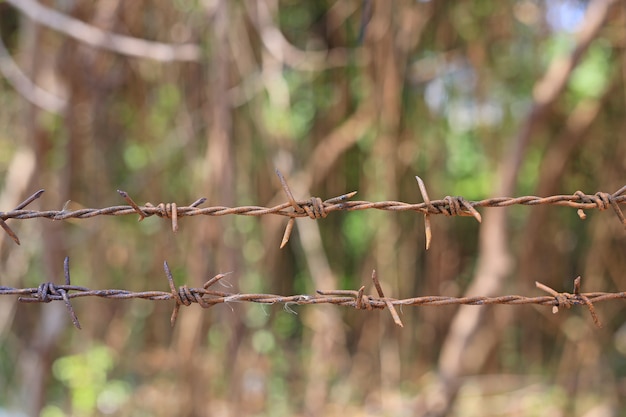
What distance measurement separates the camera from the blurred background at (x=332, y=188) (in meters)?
3.07

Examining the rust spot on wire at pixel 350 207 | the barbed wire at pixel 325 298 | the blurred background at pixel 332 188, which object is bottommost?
the barbed wire at pixel 325 298

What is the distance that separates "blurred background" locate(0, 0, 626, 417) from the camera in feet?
10.1

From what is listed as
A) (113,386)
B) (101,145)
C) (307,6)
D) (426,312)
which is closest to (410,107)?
(307,6)

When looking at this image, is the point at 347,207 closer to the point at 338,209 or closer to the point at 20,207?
the point at 338,209

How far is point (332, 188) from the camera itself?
4.05 metres

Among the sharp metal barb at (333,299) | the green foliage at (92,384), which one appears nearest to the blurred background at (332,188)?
the green foliage at (92,384)

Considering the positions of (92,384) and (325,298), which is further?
(92,384)

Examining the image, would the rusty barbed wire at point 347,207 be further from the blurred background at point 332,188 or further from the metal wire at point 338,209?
the blurred background at point 332,188

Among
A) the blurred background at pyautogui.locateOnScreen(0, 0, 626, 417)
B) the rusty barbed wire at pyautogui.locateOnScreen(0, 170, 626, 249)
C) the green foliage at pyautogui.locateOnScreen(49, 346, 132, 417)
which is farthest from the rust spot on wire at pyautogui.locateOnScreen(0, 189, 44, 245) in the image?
the green foliage at pyautogui.locateOnScreen(49, 346, 132, 417)

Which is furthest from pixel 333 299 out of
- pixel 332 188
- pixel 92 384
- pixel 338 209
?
pixel 332 188

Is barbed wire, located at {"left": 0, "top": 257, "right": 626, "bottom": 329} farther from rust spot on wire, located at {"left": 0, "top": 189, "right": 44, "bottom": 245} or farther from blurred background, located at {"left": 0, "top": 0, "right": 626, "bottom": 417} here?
blurred background, located at {"left": 0, "top": 0, "right": 626, "bottom": 417}

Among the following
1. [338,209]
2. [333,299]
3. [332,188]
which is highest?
[332,188]

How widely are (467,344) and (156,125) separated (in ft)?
6.17

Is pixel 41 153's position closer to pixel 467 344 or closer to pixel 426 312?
pixel 467 344
